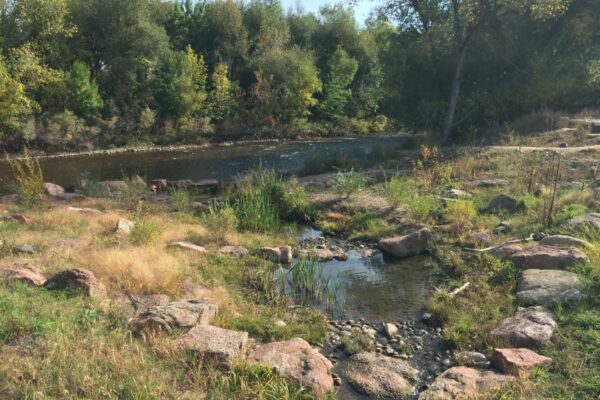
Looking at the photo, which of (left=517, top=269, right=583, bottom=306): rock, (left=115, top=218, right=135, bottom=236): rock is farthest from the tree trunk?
(left=115, top=218, right=135, bottom=236): rock

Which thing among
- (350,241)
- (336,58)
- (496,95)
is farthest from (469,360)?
(336,58)

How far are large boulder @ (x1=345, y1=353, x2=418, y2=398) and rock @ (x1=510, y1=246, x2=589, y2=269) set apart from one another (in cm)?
322

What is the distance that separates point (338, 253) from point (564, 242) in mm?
4226

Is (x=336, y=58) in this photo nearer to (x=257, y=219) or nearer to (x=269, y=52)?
(x=269, y=52)

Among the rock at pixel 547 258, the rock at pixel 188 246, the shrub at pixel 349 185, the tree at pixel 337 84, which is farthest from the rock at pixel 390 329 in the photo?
the tree at pixel 337 84

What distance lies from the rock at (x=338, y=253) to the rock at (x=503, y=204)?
375 centimetres

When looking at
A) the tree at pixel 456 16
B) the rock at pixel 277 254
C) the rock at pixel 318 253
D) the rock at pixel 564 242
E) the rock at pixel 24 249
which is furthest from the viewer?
the tree at pixel 456 16

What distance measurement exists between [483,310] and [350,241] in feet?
15.4

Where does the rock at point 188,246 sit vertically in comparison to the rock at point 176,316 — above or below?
below

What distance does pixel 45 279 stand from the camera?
23.4ft

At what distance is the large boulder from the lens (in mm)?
5473

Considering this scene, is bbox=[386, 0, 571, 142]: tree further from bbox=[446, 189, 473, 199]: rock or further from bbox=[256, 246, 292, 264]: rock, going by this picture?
bbox=[256, 246, 292, 264]: rock

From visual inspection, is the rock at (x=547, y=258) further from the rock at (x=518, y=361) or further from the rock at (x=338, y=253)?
the rock at (x=338, y=253)

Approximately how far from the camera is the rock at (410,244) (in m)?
10.2
